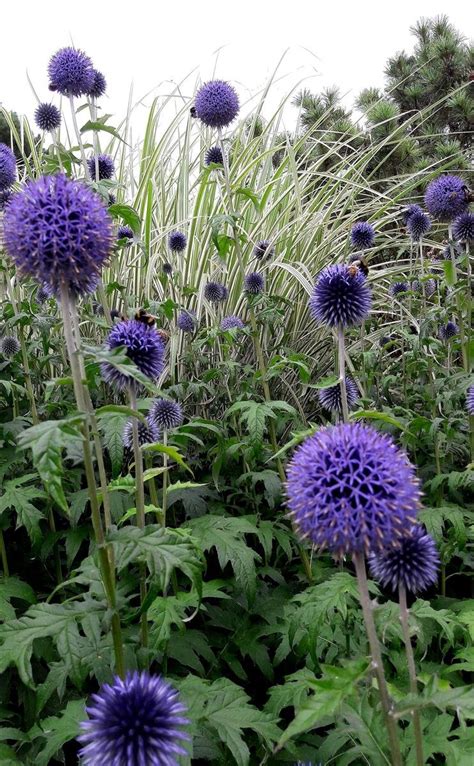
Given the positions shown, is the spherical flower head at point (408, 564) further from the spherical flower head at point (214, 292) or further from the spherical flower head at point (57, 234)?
the spherical flower head at point (214, 292)

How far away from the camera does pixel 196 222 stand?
4.75 metres

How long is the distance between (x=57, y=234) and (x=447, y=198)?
113 inches

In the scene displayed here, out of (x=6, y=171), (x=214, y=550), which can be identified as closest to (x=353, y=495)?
(x=214, y=550)

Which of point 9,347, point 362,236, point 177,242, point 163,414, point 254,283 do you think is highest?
point 177,242

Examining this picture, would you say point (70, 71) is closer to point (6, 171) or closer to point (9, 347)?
point (6, 171)

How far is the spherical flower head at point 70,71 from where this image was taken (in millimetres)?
2912

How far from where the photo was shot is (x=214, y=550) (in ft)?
9.55

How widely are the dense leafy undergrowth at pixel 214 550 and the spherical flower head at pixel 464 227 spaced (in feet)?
0.56

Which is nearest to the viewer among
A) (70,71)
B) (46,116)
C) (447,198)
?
(70,71)

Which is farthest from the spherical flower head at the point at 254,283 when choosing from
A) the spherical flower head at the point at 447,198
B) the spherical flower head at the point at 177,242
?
the spherical flower head at the point at 447,198

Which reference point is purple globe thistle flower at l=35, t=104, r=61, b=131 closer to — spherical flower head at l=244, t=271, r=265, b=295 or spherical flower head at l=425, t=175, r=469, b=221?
spherical flower head at l=244, t=271, r=265, b=295

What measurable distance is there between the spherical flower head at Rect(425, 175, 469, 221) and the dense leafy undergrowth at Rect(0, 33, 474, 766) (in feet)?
0.60

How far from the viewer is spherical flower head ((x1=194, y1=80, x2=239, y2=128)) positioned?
3316mm

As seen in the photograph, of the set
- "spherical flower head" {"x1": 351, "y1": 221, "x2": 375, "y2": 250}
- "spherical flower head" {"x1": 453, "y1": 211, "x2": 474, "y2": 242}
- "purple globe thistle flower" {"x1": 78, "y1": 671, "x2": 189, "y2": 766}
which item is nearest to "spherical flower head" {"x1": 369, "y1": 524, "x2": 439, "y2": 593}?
"purple globe thistle flower" {"x1": 78, "y1": 671, "x2": 189, "y2": 766}
